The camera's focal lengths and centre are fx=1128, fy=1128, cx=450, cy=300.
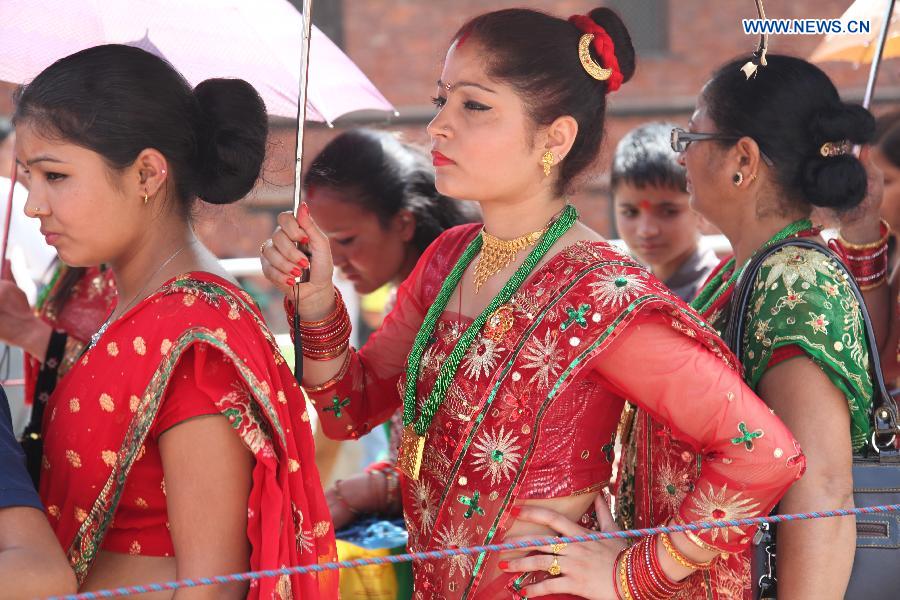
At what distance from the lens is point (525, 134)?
197 centimetres

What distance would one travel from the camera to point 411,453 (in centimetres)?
202

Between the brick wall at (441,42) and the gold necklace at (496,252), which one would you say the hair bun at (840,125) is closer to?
the gold necklace at (496,252)

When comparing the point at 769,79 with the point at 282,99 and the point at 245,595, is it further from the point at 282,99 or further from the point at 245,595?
the point at 245,595

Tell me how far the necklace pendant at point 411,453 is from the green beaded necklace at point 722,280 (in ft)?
2.28

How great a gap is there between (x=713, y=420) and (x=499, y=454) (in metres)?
0.35

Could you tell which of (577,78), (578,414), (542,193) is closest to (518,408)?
(578,414)

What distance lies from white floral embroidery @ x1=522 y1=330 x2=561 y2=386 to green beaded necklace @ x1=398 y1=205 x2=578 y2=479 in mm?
112

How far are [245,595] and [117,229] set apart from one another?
0.64 m

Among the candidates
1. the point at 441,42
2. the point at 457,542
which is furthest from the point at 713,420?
the point at 441,42

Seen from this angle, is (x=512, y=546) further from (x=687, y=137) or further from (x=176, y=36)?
(x=176, y=36)

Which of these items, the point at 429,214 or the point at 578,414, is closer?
the point at 578,414

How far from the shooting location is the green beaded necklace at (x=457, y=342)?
193cm

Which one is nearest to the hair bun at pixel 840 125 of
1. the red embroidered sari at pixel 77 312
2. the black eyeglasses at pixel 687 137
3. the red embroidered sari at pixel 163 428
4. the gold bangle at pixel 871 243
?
the black eyeglasses at pixel 687 137

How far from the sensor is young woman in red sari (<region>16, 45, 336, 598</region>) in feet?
5.51
